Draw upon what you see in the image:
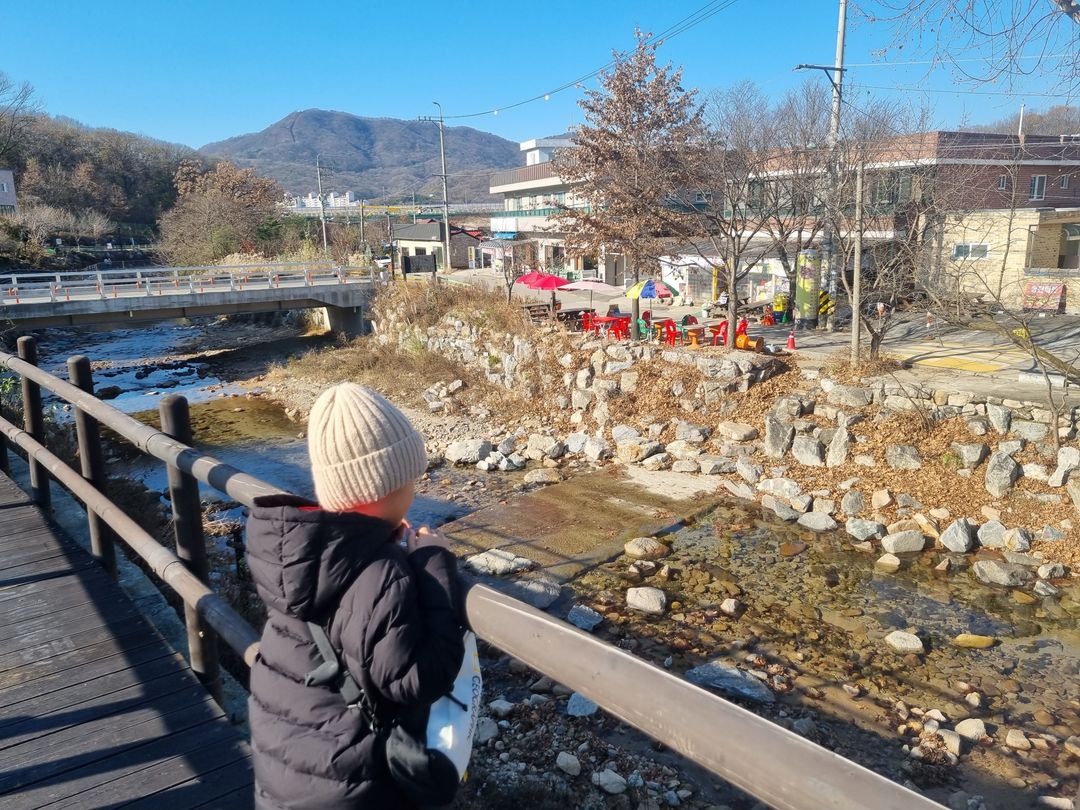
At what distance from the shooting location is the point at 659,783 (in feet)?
20.1

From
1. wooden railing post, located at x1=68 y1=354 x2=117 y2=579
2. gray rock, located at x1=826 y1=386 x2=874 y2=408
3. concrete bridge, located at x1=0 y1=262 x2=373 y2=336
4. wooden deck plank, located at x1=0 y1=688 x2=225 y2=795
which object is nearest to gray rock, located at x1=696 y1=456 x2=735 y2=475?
gray rock, located at x1=826 y1=386 x2=874 y2=408

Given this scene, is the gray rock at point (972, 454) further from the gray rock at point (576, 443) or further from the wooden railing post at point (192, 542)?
the wooden railing post at point (192, 542)

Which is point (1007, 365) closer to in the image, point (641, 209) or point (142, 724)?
point (641, 209)

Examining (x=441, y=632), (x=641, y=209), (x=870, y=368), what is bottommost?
(x=870, y=368)

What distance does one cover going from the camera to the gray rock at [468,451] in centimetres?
1616

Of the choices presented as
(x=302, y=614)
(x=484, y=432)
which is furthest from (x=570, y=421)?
(x=302, y=614)

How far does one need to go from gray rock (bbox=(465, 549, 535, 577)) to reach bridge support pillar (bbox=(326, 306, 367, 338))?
2166cm

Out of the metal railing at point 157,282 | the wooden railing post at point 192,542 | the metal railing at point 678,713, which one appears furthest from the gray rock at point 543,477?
the metal railing at point 157,282

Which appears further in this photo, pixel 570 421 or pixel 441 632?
pixel 570 421

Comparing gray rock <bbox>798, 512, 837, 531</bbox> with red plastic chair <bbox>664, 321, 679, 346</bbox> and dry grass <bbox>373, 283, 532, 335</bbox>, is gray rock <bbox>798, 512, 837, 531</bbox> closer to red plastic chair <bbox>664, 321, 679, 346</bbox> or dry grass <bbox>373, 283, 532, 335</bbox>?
red plastic chair <bbox>664, 321, 679, 346</bbox>

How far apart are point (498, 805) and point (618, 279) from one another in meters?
31.1

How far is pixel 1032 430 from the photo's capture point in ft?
39.4

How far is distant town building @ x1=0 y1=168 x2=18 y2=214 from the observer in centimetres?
4609

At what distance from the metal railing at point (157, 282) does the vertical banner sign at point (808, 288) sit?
18571 millimetres
